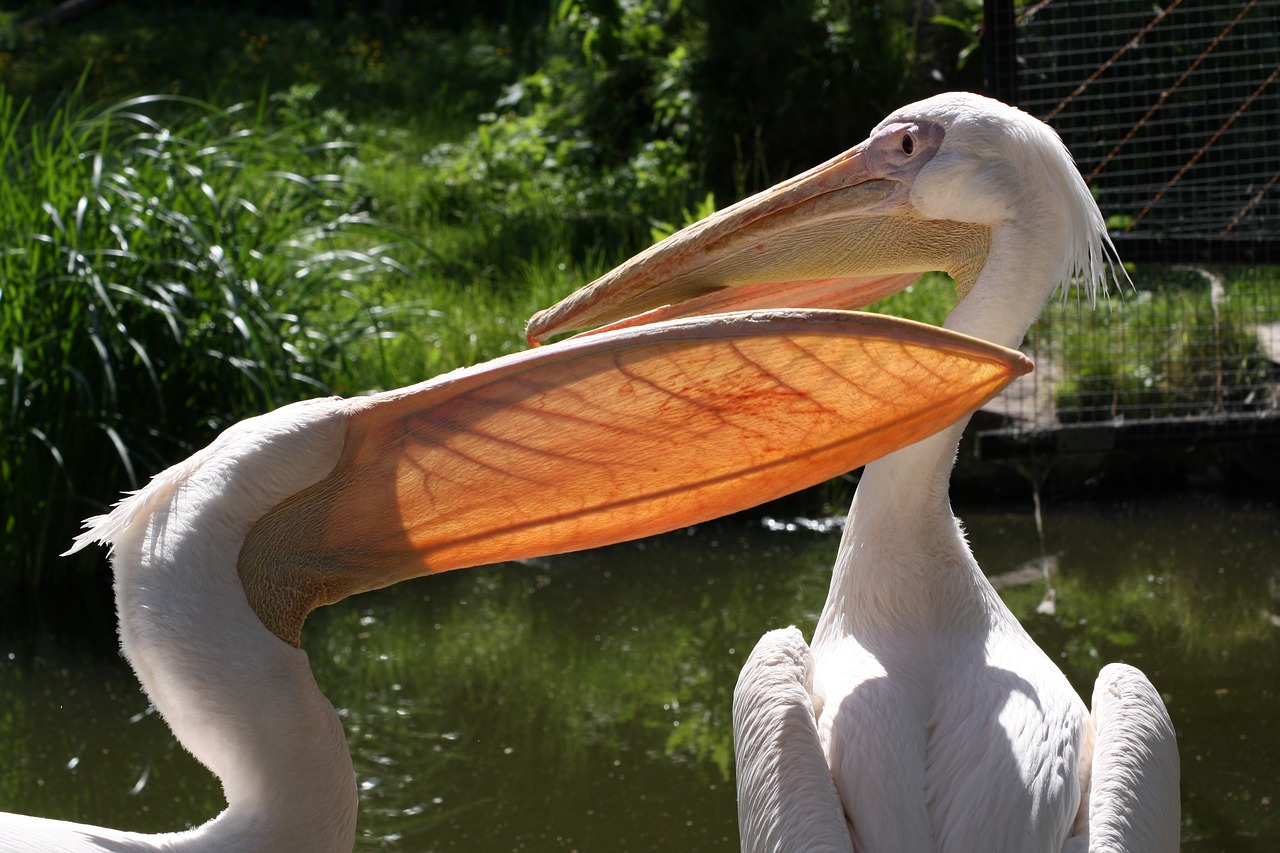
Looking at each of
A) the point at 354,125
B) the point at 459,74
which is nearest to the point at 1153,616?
the point at 354,125

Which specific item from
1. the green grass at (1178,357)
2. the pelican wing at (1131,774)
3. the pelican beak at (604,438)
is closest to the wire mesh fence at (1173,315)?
the green grass at (1178,357)

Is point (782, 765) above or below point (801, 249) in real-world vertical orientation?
below

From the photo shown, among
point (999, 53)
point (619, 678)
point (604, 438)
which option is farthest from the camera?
point (999, 53)

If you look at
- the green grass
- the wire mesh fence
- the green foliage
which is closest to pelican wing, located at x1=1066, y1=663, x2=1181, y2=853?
the wire mesh fence

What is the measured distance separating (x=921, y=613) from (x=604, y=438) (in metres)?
0.85

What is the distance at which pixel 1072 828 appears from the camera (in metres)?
1.73

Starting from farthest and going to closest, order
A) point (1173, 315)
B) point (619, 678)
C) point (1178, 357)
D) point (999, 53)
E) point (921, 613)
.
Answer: point (1173, 315)
point (1178, 357)
point (999, 53)
point (619, 678)
point (921, 613)

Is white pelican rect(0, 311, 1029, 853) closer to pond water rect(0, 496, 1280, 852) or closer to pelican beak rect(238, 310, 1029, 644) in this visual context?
pelican beak rect(238, 310, 1029, 644)

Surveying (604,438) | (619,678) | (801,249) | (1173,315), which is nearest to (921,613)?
(801,249)

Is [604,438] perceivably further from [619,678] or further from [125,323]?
[125,323]

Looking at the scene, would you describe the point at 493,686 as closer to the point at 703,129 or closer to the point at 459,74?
the point at 703,129

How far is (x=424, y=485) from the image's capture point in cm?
140

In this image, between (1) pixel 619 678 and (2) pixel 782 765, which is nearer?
(2) pixel 782 765

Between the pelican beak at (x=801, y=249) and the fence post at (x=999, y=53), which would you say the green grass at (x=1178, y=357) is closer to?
the fence post at (x=999, y=53)
